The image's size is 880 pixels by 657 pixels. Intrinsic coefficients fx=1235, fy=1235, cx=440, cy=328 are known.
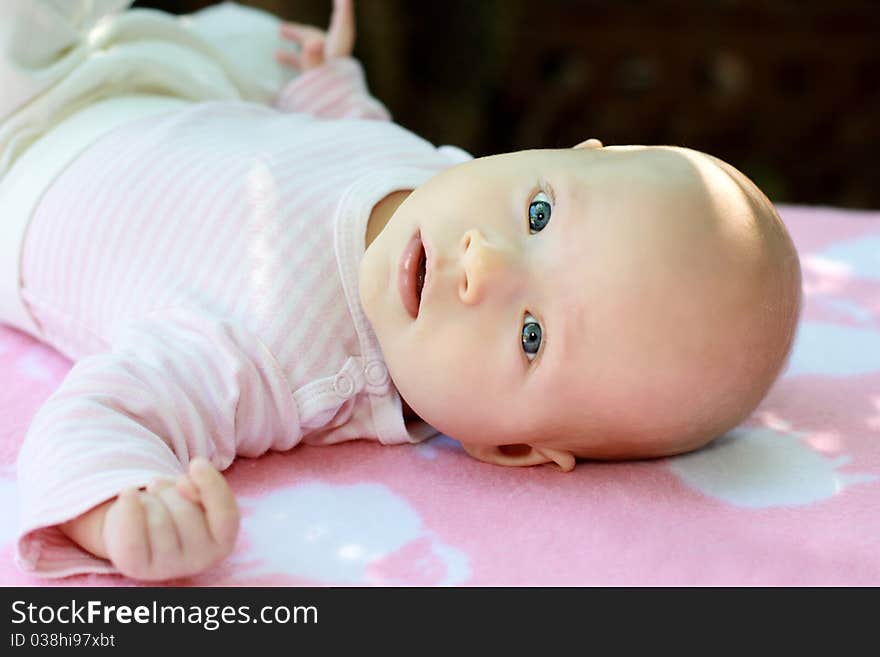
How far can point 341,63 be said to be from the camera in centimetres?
190

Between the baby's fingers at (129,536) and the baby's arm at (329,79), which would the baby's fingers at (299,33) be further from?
the baby's fingers at (129,536)

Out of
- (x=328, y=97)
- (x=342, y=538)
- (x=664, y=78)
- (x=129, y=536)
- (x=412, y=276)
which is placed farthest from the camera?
(x=664, y=78)

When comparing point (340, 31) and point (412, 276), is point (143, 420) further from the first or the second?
point (340, 31)

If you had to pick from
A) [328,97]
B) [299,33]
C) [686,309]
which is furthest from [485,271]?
[299,33]

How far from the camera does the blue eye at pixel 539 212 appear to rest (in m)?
1.19

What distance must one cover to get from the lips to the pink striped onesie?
0.32 feet

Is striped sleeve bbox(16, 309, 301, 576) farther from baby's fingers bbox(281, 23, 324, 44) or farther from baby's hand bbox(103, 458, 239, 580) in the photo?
baby's fingers bbox(281, 23, 324, 44)

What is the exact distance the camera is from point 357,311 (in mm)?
1299

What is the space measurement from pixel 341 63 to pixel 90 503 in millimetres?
1069

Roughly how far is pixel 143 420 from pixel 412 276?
0.97 ft

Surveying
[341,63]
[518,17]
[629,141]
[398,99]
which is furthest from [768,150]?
[341,63]

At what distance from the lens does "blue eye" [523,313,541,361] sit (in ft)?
3.80

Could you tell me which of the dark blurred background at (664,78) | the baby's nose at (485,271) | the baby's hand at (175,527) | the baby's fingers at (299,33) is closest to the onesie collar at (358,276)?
the baby's nose at (485,271)
